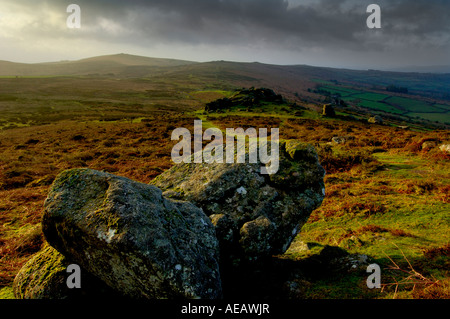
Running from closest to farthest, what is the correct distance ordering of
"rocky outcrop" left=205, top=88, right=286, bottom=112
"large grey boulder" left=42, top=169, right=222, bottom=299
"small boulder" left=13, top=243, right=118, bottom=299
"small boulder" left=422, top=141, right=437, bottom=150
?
"large grey boulder" left=42, top=169, right=222, bottom=299 → "small boulder" left=13, top=243, right=118, bottom=299 → "small boulder" left=422, top=141, right=437, bottom=150 → "rocky outcrop" left=205, top=88, right=286, bottom=112

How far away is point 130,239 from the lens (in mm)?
3895

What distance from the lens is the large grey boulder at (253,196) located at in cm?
589

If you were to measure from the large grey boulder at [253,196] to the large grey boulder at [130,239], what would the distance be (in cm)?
112

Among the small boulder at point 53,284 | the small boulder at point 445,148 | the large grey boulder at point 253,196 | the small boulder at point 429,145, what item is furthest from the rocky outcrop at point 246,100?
the small boulder at point 53,284

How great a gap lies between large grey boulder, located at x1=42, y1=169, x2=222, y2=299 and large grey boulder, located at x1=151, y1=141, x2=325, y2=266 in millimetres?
1121

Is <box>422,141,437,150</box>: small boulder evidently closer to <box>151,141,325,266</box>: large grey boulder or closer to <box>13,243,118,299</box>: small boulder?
<box>151,141,325,266</box>: large grey boulder

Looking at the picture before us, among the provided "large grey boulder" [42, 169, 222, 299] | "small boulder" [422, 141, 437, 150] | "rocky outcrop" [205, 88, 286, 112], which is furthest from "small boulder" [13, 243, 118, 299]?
"rocky outcrop" [205, 88, 286, 112]

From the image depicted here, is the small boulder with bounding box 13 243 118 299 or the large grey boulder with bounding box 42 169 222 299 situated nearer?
the large grey boulder with bounding box 42 169 222 299

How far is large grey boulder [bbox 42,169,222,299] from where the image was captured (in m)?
3.91

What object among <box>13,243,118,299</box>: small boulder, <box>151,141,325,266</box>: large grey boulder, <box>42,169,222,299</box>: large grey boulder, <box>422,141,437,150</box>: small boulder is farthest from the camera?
<box>422,141,437,150</box>: small boulder

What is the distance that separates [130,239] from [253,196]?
13.1 feet

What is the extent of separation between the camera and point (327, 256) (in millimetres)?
6621
